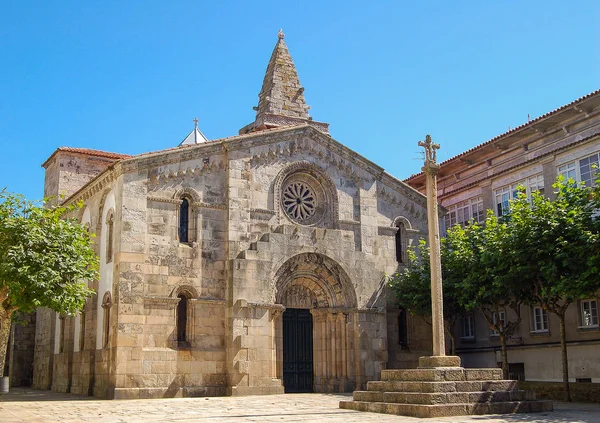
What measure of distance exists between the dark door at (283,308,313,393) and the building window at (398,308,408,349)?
4.68 m

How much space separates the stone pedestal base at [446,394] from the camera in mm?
18609

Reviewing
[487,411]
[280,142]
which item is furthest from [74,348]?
[487,411]

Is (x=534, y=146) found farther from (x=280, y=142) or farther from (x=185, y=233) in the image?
(x=185, y=233)

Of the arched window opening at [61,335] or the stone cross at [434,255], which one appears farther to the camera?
the arched window opening at [61,335]

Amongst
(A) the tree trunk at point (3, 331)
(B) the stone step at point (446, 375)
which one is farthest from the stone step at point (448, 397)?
(A) the tree trunk at point (3, 331)

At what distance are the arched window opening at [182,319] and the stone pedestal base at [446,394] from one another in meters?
10.0

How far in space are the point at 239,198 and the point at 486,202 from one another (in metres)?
12.8

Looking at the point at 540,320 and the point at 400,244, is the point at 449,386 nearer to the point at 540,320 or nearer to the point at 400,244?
the point at 540,320

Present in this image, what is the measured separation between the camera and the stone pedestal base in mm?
18609

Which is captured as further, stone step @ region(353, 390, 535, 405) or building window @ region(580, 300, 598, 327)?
building window @ region(580, 300, 598, 327)

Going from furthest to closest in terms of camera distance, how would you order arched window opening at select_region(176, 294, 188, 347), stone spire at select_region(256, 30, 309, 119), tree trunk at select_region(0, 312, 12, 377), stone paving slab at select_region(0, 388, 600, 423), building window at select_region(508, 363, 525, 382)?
stone spire at select_region(256, 30, 309, 119), building window at select_region(508, 363, 525, 382), arched window opening at select_region(176, 294, 188, 347), tree trunk at select_region(0, 312, 12, 377), stone paving slab at select_region(0, 388, 600, 423)

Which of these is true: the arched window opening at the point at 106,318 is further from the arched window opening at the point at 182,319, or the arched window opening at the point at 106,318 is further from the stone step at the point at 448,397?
the stone step at the point at 448,397

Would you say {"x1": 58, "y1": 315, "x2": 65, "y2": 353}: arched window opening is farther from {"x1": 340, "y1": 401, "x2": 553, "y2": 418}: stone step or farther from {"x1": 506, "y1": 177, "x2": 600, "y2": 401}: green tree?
{"x1": 506, "y1": 177, "x2": 600, "y2": 401}: green tree

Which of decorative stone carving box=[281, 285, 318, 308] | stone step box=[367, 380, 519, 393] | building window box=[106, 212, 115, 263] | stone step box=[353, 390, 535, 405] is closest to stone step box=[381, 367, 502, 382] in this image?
stone step box=[367, 380, 519, 393]
